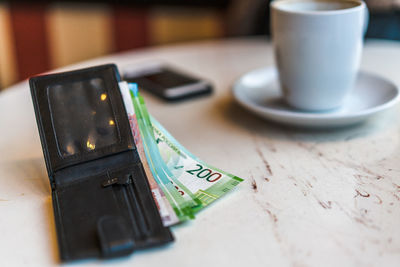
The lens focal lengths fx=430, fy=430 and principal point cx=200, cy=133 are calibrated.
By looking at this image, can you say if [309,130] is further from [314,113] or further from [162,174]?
[162,174]

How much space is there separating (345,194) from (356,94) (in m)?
0.28

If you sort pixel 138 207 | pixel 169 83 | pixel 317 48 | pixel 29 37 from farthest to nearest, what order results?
pixel 29 37, pixel 169 83, pixel 317 48, pixel 138 207

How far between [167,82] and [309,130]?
A: 0.28 metres

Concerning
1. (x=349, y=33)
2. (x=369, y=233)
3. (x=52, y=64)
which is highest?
(x=349, y=33)

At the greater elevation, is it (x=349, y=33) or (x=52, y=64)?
(x=349, y=33)

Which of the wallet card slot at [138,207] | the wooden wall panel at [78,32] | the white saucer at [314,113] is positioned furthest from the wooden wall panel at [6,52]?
the wallet card slot at [138,207]

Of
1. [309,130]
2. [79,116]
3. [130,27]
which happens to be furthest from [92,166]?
[130,27]

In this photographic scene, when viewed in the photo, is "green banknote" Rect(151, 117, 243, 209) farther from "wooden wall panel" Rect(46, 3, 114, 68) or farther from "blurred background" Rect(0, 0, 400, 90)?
"wooden wall panel" Rect(46, 3, 114, 68)

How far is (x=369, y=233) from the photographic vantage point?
372 mm

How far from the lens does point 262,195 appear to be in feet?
1.44

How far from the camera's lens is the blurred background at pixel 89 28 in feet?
5.90

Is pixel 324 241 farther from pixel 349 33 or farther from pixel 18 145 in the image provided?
Result: pixel 18 145

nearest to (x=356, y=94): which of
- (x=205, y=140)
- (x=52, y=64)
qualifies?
(x=205, y=140)

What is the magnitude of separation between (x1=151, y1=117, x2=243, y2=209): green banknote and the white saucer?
0.14 meters
